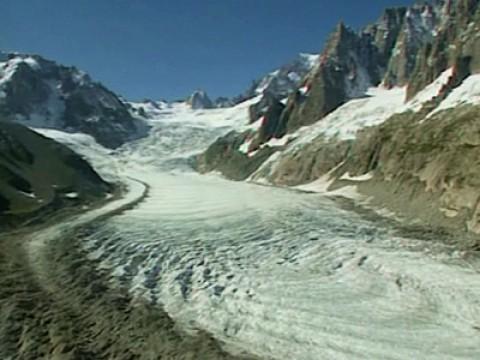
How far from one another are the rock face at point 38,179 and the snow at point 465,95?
2026 inches

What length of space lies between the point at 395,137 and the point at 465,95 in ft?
47.5

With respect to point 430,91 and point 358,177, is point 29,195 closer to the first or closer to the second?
point 358,177

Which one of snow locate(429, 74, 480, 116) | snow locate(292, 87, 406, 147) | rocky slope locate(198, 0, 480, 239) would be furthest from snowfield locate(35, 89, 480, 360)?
snow locate(292, 87, 406, 147)

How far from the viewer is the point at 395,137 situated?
81312 mm

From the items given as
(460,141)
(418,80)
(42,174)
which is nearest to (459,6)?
(418,80)

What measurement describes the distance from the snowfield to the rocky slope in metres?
10.0

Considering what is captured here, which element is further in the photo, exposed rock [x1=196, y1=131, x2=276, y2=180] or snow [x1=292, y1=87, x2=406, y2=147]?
exposed rock [x1=196, y1=131, x2=276, y2=180]

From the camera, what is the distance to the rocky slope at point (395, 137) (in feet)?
176

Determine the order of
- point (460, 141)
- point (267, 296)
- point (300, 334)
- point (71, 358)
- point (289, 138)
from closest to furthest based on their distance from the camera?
point (71, 358)
point (300, 334)
point (267, 296)
point (460, 141)
point (289, 138)

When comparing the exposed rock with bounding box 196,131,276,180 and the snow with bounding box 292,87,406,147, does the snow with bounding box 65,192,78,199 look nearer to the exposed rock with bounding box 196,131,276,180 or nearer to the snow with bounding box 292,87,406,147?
the snow with bounding box 292,87,406,147

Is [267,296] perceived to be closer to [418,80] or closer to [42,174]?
[42,174]

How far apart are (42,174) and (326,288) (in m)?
52.2

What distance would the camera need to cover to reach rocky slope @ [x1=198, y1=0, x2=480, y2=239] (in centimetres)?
5375

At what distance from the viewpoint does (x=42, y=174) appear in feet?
231
